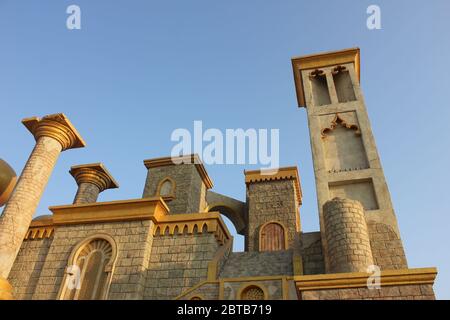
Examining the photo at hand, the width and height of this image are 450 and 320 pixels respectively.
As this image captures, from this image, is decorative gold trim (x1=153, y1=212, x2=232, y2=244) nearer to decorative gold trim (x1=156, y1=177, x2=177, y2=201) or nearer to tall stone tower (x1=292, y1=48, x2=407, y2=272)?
tall stone tower (x1=292, y1=48, x2=407, y2=272)

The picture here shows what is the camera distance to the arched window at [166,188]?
18497 millimetres

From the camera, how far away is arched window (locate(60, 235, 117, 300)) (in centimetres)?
1064

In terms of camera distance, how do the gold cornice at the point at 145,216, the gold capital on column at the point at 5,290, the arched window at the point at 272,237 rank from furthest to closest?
the arched window at the point at 272,237 < the gold cornice at the point at 145,216 < the gold capital on column at the point at 5,290

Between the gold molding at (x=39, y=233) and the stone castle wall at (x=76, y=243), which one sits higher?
the gold molding at (x=39, y=233)

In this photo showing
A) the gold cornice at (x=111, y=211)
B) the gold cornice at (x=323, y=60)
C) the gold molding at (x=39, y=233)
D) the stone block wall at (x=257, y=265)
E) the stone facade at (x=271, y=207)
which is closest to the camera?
the stone block wall at (x=257, y=265)

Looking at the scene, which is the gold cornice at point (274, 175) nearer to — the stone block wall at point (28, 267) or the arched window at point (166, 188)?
the arched window at point (166, 188)

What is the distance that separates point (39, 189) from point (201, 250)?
639 cm

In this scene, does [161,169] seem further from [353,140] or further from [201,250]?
[353,140]

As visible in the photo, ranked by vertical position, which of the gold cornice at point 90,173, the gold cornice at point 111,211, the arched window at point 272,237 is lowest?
the gold cornice at point 111,211

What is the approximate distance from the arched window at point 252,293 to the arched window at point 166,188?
9477 millimetres

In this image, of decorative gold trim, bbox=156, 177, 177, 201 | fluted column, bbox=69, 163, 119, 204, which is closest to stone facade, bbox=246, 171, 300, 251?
decorative gold trim, bbox=156, 177, 177, 201

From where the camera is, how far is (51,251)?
38.4 feet

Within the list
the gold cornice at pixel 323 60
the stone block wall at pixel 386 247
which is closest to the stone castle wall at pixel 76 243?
the stone block wall at pixel 386 247

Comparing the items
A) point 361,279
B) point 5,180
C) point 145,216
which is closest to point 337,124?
point 361,279
